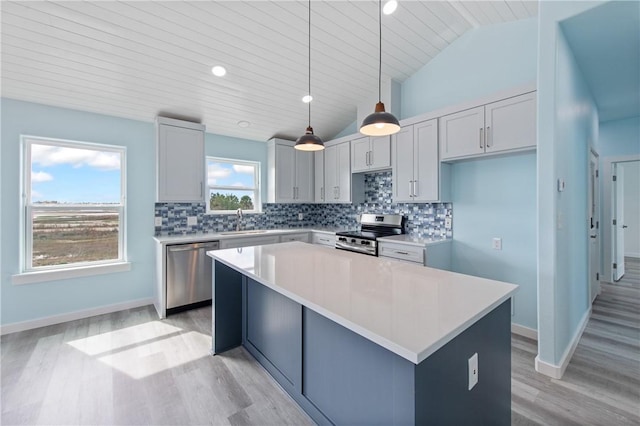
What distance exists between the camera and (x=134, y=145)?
3.65 meters

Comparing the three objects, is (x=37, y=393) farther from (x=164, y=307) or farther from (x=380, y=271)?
(x=380, y=271)

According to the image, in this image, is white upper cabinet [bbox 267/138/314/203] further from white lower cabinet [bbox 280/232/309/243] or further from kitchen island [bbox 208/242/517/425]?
kitchen island [bbox 208/242/517/425]

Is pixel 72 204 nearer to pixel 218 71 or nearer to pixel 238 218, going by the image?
pixel 238 218

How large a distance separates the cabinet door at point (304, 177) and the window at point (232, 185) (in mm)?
679

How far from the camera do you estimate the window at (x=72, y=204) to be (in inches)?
122

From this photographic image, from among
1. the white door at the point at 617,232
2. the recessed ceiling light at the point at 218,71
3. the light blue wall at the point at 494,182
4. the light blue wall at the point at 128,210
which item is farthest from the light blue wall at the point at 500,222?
the light blue wall at the point at 128,210

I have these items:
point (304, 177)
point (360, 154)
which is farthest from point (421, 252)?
point (304, 177)

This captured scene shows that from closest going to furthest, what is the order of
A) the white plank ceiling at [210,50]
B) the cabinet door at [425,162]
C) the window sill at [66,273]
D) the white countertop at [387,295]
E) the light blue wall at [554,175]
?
the white countertop at [387,295]
the light blue wall at [554,175]
the white plank ceiling at [210,50]
the window sill at [66,273]
the cabinet door at [425,162]

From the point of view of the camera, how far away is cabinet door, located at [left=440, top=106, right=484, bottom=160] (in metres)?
2.89

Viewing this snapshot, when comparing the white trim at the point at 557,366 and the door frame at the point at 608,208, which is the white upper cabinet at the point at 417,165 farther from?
the door frame at the point at 608,208

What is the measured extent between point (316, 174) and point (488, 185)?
2.74m

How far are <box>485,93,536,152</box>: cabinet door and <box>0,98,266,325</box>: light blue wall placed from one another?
11.9 ft

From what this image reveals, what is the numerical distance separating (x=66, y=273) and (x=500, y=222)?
15.9 feet

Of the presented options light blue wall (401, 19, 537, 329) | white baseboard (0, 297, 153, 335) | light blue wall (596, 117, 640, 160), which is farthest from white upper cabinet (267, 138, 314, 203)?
light blue wall (596, 117, 640, 160)
